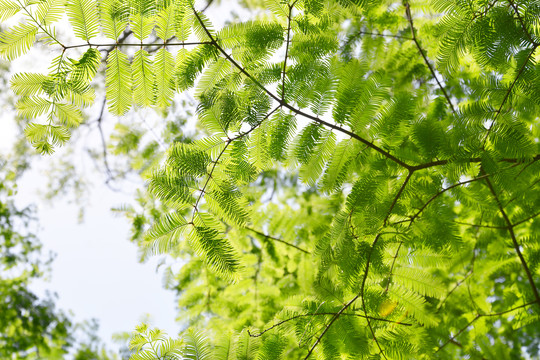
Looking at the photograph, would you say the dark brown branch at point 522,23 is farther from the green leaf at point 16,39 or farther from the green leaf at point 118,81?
the green leaf at point 16,39

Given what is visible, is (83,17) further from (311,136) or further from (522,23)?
(522,23)

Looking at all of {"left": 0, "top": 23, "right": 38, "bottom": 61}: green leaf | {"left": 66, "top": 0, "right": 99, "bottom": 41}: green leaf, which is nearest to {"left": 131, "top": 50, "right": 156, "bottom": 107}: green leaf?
{"left": 66, "top": 0, "right": 99, "bottom": 41}: green leaf

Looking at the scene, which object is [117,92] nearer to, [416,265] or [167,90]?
[167,90]

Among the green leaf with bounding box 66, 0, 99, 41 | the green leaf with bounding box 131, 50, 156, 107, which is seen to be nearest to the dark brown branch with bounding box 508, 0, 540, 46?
the green leaf with bounding box 131, 50, 156, 107

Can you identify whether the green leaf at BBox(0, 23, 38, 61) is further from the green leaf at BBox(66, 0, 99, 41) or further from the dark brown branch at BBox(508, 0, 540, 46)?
the dark brown branch at BBox(508, 0, 540, 46)

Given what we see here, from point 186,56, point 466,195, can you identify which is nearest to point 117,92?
point 186,56

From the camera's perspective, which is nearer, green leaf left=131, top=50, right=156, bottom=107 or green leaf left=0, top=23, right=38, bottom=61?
green leaf left=0, top=23, right=38, bottom=61

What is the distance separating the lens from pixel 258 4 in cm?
393

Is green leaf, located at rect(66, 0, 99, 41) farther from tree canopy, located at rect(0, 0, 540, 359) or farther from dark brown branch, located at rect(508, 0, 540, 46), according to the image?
dark brown branch, located at rect(508, 0, 540, 46)

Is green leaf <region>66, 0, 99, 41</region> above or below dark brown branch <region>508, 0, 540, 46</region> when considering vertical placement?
above

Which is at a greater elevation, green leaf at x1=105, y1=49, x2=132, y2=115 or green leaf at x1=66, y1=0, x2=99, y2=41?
green leaf at x1=66, y1=0, x2=99, y2=41

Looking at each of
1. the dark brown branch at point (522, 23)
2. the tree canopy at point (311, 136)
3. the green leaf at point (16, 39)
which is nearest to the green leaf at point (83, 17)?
the tree canopy at point (311, 136)

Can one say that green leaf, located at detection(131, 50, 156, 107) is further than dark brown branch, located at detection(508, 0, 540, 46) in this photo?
Yes

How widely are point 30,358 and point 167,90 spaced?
19.8 feet
